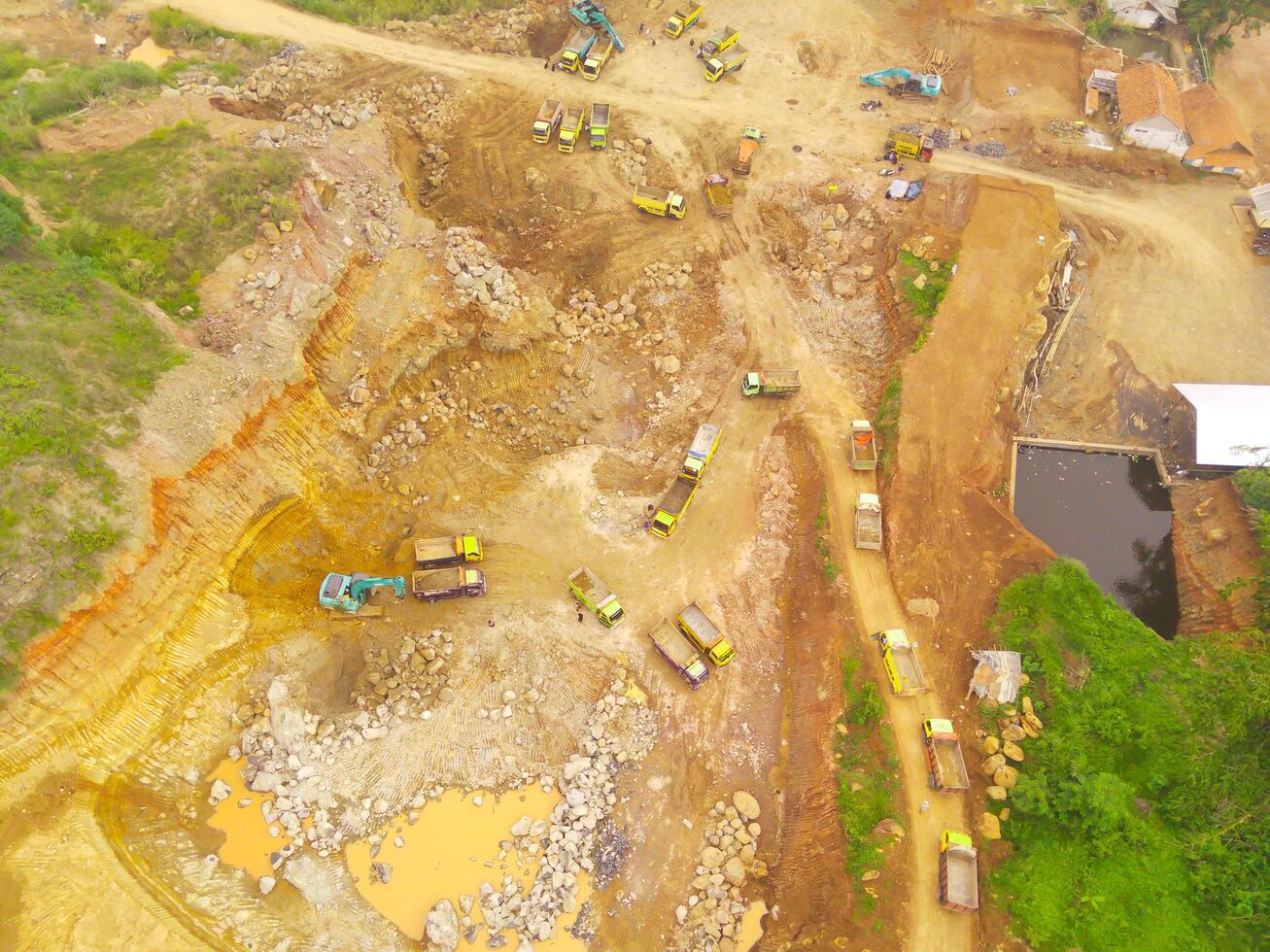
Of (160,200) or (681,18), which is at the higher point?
(681,18)

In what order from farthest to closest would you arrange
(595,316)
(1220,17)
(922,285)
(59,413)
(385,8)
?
1. (1220,17)
2. (385,8)
3. (595,316)
4. (922,285)
5. (59,413)

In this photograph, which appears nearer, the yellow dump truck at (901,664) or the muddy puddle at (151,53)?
the yellow dump truck at (901,664)

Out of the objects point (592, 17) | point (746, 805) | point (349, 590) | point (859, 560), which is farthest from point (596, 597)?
point (592, 17)

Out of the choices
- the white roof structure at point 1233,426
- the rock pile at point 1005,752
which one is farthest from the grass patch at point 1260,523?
the rock pile at point 1005,752

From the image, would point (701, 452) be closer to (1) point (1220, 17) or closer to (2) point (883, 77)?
(2) point (883, 77)

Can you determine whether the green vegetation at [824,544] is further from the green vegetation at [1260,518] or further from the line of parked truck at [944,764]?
the green vegetation at [1260,518]

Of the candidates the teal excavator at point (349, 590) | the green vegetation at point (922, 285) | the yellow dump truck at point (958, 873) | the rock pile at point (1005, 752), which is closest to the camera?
the yellow dump truck at point (958, 873)
